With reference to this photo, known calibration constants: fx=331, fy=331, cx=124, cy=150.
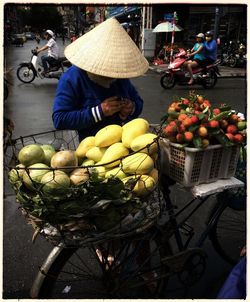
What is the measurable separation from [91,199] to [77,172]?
16 cm

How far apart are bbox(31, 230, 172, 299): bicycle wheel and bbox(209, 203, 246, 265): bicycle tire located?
633 mm

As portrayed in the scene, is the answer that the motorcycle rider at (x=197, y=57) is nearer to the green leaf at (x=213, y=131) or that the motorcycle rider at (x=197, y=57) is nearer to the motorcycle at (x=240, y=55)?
A: the motorcycle at (x=240, y=55)

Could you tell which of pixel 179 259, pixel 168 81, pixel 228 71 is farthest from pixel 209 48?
pixel 179 259

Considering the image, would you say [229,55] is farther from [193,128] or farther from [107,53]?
[193,128]

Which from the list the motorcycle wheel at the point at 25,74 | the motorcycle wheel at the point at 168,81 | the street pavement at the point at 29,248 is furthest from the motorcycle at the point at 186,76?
the motorcycle wheel at the point at 25,74

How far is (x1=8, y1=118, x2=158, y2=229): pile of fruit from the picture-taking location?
1434 millimetres

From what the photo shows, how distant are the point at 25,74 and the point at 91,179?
32.7ft

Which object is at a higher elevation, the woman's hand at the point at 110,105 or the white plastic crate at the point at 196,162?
Answer: the woman's hand at the point at 110,105

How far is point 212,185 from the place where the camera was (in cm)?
188

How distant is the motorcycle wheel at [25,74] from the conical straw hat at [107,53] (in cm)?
920

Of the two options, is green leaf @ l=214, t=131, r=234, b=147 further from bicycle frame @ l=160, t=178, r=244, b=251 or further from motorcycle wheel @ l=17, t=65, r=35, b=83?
motorcycle wheel @ l=17, t=65, r=35, b=83

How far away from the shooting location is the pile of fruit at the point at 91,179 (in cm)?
143

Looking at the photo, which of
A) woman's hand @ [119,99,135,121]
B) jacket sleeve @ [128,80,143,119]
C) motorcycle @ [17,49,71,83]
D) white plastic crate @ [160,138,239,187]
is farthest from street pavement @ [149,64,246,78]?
white plastic crate @ [160,138,239,187]

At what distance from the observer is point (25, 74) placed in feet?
34.8
